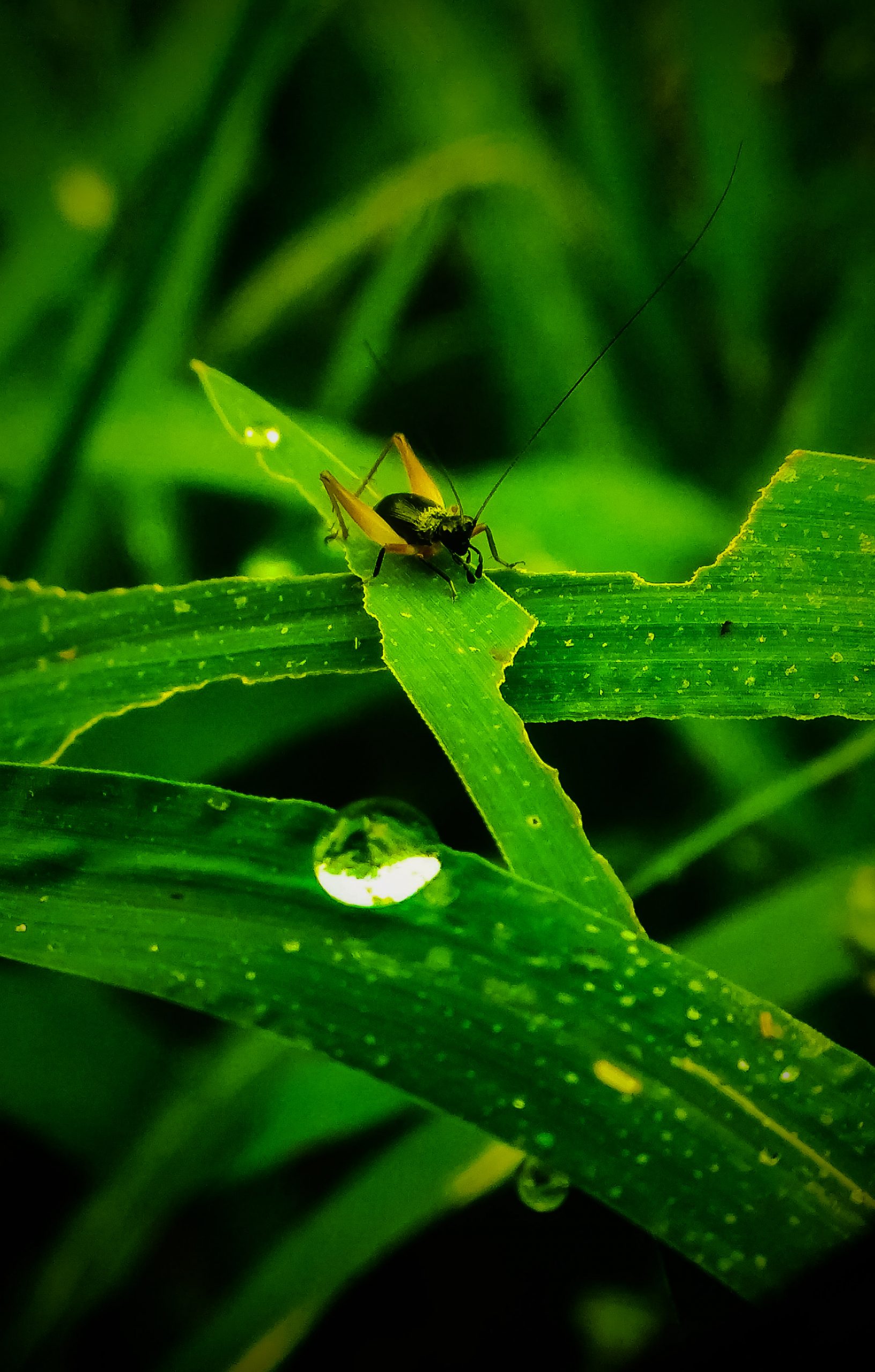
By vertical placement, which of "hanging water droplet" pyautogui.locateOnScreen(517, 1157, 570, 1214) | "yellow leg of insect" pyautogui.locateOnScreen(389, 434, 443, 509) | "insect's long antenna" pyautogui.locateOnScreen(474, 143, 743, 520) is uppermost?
"insect's long antenna" pyautogui.locateOnScreen(474, 143, 743, 520)

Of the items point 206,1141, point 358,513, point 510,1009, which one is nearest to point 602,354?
point 358,513

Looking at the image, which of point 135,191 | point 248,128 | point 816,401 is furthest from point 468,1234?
point 248,128

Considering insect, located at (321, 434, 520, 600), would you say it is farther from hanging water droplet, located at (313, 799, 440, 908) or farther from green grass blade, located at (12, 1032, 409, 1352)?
green grass blade, located at (12, 1032, 409, 1352)

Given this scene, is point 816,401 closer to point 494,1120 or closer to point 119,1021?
point 494,1120

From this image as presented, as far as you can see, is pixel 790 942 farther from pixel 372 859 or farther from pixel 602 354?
pixel 602 354

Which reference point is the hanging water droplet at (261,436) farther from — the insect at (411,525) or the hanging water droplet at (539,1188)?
the hanging water droplet at (539,1188)

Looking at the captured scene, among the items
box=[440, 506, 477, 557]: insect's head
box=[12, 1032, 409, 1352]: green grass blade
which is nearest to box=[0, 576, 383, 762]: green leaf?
box=[440, 506, 477, 557]: insect's head
